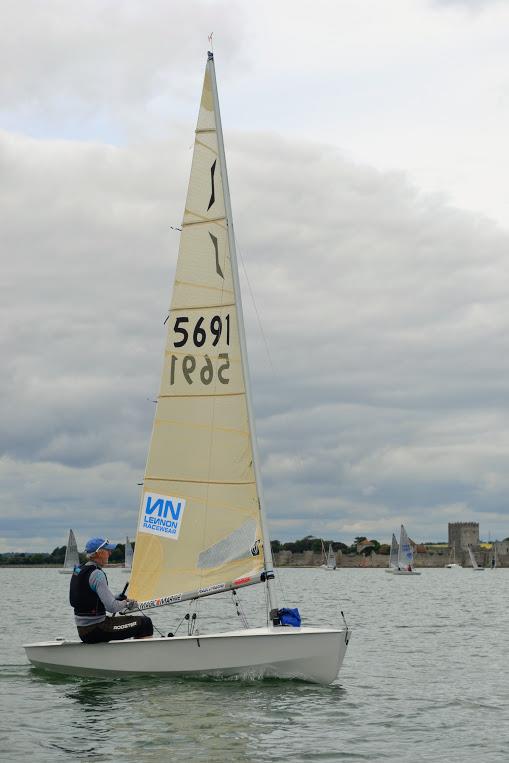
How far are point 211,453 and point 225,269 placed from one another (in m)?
2.77

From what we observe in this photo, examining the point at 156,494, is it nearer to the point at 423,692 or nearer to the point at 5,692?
the point at 5,692

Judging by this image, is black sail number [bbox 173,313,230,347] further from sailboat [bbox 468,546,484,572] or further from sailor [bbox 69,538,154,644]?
sailboat [bbox 468,546,484,572]

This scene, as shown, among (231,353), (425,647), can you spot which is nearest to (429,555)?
(425,647)

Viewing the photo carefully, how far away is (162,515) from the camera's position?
16.2 m

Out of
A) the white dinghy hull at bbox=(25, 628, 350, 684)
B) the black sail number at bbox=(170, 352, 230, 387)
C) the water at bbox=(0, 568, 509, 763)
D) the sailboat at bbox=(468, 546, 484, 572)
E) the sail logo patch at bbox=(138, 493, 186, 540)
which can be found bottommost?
the water at bbox=(0, 568, 509, 763)

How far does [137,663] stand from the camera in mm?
15250

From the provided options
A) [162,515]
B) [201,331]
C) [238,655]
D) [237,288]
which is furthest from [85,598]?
[237,288]

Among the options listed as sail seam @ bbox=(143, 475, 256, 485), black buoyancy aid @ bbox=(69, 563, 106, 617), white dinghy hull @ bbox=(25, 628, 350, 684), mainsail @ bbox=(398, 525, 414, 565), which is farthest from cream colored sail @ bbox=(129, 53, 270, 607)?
mainsail @ bbox=(398, 525, 414, 565)

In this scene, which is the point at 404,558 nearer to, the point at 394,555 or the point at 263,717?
the point at 394,555

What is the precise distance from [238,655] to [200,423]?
3488 millimetres

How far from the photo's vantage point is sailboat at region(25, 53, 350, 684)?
15953 millimetres

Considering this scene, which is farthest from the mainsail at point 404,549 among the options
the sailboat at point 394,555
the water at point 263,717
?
the water at point 263,717

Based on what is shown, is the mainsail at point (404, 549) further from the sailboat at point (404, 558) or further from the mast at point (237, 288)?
the mast at point (237, 288)

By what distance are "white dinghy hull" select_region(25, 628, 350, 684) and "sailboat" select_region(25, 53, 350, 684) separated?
0.67 m
